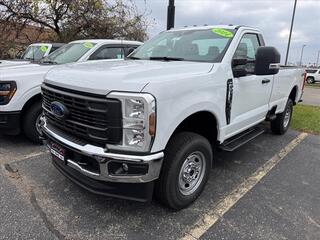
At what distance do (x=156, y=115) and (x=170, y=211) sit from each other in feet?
3.97

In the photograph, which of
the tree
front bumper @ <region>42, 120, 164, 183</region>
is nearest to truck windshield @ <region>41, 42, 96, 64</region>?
front bumper @ <region>42, 120, 164, 183</region>

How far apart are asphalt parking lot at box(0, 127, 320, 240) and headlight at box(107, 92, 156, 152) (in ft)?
2.99

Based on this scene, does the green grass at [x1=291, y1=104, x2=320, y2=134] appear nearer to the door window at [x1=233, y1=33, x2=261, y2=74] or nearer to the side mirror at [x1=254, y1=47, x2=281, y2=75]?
the door window at [x1=233, y1=33, x2=261, y2=74]

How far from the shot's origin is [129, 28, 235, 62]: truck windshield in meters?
3.84

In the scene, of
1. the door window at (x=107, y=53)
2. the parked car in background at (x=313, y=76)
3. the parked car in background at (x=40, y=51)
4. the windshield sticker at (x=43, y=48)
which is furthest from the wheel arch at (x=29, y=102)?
the parked car in background at (x=313, y=76)

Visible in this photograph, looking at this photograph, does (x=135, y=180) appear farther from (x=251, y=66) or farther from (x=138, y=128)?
(x=251, y=66)

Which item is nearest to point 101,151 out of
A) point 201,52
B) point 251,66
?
point 201,52

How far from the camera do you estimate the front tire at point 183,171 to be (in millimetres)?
2955

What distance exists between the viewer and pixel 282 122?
6230 millimetres

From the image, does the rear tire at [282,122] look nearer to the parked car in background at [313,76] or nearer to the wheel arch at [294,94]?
the wheel arch at [294,94]

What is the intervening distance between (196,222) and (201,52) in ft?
6.84

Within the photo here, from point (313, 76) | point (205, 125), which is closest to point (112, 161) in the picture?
point (205, 125)

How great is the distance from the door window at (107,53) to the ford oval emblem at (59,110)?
320 cm

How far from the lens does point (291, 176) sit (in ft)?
14.0
